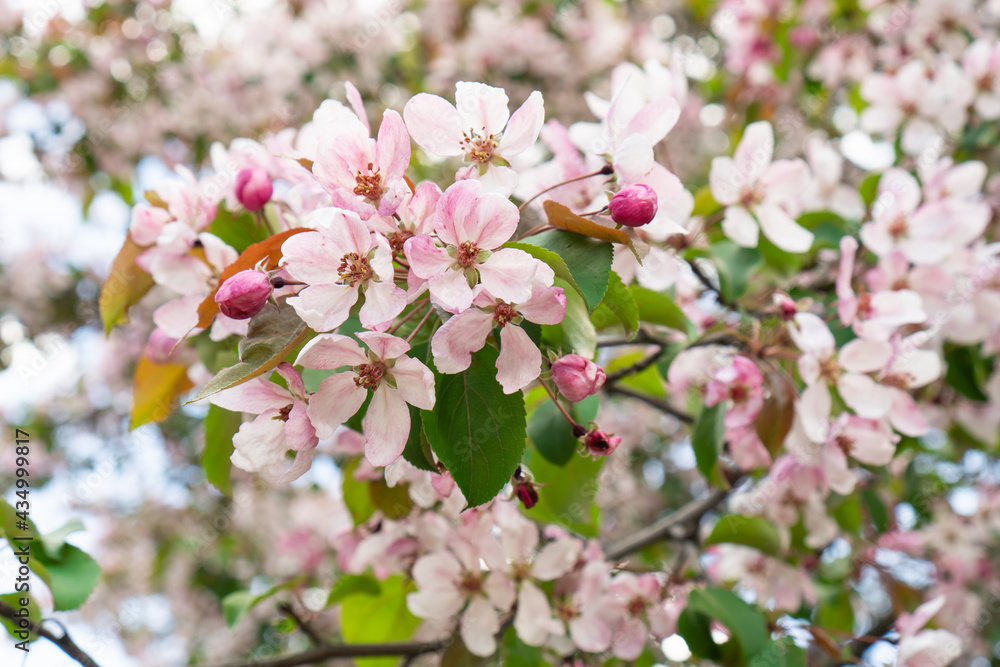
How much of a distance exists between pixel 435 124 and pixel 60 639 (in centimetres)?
96

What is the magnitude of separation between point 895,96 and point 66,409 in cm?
509

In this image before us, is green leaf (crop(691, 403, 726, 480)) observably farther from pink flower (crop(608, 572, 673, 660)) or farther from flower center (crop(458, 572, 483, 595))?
flower center (crop(458, 572, 483, 595))

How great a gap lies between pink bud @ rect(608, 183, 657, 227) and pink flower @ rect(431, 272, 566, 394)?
14cm

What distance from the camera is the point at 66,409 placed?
4836mm

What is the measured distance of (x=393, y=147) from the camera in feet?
2.76

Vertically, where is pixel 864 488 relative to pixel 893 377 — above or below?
below

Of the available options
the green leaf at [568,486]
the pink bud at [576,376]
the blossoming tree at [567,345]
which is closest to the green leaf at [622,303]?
the blossoming tree at [567,345]

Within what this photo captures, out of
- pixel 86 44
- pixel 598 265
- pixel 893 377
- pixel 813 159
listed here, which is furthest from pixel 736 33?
pixel 86 44

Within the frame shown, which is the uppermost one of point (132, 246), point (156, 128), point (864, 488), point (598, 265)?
point (598, 265)

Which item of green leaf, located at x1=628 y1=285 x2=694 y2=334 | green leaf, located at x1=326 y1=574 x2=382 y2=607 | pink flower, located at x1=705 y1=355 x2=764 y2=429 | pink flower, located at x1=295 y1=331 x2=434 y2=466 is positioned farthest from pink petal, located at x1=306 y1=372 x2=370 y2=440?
green leaf, located at x1=326 y1=574 x2=382 y2=607

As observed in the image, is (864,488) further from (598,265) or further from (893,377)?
(598,265)

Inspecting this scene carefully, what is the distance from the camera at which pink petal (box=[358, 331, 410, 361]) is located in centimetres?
78

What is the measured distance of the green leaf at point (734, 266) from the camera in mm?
1446

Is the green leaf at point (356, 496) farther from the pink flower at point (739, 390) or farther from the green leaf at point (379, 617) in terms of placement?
the pink flower at point (739, 390)
